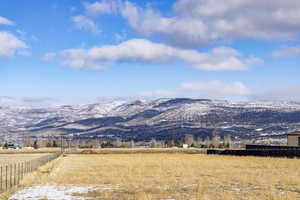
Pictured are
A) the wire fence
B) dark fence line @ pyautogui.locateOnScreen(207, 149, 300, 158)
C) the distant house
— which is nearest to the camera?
the wire fence

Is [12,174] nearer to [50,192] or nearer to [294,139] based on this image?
[50,192]

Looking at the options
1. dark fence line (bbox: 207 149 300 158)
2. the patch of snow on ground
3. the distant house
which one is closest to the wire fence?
the patch of snow on ground

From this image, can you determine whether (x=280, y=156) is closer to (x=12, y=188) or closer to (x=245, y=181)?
(x=245, y=181)

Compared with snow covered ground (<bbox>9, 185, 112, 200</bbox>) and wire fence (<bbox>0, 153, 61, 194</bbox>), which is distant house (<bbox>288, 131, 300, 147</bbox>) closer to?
wire fence (<bbox>0, 153, 61, 194</bbox>)

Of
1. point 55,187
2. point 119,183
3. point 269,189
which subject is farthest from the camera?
point 119,183

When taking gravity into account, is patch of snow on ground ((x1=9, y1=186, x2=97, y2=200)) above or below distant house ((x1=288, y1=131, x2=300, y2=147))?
below

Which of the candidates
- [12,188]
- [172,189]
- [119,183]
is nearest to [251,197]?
[172,189]

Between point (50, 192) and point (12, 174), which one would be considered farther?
point (12, 174)

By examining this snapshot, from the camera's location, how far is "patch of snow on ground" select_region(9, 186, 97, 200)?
25266mm

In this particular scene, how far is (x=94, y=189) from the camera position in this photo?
29.5 meters

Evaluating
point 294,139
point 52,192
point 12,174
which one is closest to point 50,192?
point 52,192

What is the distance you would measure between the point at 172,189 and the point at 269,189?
242 inches

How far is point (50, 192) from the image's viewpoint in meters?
27.6

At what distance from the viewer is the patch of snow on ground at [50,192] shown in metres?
25.3
